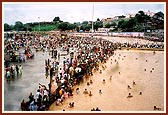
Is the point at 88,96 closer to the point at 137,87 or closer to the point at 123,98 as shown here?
the point at 123,98

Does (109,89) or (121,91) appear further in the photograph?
(109,89)

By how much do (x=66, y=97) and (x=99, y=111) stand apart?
7.05 ft

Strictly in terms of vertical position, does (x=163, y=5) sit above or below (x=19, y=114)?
above

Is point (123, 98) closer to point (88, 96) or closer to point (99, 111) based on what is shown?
point (88, 96)

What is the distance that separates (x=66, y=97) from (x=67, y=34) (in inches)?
779

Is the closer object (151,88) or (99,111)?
(99,111)

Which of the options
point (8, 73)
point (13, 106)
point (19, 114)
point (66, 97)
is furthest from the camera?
point (8, 73)

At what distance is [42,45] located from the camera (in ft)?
80.6

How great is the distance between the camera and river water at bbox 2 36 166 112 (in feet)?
32.0

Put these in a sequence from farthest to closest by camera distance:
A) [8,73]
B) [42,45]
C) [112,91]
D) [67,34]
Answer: [67,34], [42,45], [8,73], [112,91]

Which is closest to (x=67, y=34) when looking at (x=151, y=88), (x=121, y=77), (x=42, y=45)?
(x=42, y=45)

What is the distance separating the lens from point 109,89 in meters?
11.9

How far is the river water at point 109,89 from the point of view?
977 centimetres

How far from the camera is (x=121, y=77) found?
14.1 m
